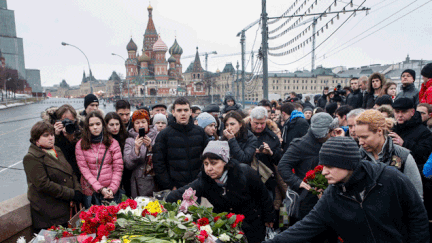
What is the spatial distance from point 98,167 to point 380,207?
340 cm

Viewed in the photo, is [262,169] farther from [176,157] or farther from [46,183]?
[46,183]

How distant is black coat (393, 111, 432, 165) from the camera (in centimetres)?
327

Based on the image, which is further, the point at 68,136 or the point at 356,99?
the point at 356,99

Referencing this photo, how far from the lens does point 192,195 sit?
250cm

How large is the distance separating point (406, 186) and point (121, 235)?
6.84ft

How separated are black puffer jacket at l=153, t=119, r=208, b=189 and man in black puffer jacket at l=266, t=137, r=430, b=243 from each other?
222 centimetres

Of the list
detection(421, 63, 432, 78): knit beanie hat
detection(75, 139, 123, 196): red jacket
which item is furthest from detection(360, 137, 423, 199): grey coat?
detection(421, 63, 432, 78): knit beanie hat

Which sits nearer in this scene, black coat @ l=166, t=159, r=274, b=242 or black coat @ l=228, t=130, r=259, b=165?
black coat @ l=166, t=159, r=274, b=242

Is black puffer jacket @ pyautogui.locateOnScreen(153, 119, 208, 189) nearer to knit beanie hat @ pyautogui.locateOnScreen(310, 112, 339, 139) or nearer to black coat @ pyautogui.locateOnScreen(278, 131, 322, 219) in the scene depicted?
black coat @ pyautogui.locateOnScreen(278, 131, 322, 219)

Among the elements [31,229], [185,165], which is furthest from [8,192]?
[185,165]

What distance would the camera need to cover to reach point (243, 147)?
394 centimetres

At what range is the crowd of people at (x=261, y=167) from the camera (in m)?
1.97

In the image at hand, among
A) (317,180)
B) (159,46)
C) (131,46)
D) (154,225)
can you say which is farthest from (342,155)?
(131,46)

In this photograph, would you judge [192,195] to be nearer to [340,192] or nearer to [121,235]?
[121,235]
